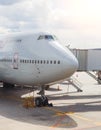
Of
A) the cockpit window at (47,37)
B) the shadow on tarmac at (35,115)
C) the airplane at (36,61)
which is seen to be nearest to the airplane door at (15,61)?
the airplane at (36,61)

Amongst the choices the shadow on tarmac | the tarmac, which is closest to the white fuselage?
the shadow on tarmac

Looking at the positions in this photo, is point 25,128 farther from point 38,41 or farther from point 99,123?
point 38,41

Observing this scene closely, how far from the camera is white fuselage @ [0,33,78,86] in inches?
948

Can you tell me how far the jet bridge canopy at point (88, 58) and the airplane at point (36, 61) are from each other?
7747mm

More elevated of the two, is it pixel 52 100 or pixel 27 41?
pixel 27 41

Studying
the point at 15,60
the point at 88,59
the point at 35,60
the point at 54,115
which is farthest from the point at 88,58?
the point at 54,115

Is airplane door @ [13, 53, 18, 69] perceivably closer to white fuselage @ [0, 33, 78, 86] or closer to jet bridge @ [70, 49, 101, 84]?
white fuselage @ [0, 33, 78, 86]

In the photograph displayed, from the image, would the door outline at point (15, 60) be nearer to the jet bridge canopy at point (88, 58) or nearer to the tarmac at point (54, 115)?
→ the tarmac at point (54, 115)

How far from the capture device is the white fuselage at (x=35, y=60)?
24078 millimetres

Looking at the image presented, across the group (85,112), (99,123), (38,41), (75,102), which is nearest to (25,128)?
(99,123)

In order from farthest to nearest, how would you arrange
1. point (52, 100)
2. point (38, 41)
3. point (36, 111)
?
point (52, 100)
point (38, 41)
point (36, 111)

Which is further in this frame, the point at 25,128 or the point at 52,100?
the point at 52,100

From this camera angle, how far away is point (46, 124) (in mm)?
20656

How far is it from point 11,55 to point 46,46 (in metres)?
4.53
